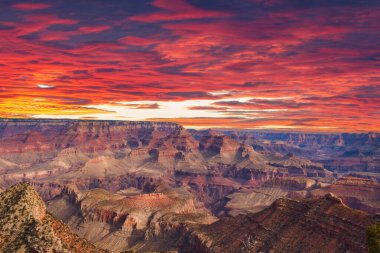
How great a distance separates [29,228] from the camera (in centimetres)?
7375

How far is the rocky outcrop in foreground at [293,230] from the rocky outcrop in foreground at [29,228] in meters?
80.6

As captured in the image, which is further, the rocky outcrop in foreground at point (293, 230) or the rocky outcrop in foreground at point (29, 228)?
the rocky outcrop in foreground at point (293, 230)

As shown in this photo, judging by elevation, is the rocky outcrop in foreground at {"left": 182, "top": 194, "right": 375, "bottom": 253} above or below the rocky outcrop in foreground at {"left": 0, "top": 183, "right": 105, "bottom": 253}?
below

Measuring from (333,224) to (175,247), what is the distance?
7896 cm

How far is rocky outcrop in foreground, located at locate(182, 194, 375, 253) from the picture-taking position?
13175 centimetres

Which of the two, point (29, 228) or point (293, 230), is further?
Answer: point (293, 230)

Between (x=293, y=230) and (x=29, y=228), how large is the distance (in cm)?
10147

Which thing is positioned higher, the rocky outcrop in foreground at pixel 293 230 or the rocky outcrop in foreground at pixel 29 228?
the rocky outcrop in foreground at pixel 29 228

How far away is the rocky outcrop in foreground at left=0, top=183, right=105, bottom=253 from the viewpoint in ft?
230

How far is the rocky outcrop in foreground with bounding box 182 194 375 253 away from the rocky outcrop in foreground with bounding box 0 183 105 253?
264 feet

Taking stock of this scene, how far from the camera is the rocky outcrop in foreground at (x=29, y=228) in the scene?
70.0 meters

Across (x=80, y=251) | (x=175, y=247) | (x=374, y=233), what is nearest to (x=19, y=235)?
(x=80, y=251)

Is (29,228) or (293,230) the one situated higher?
(29,228)

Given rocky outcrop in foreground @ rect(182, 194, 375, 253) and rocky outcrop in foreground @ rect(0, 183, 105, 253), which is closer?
rocky outcrop in foreground @ rect(0, 183, 105, 253)
